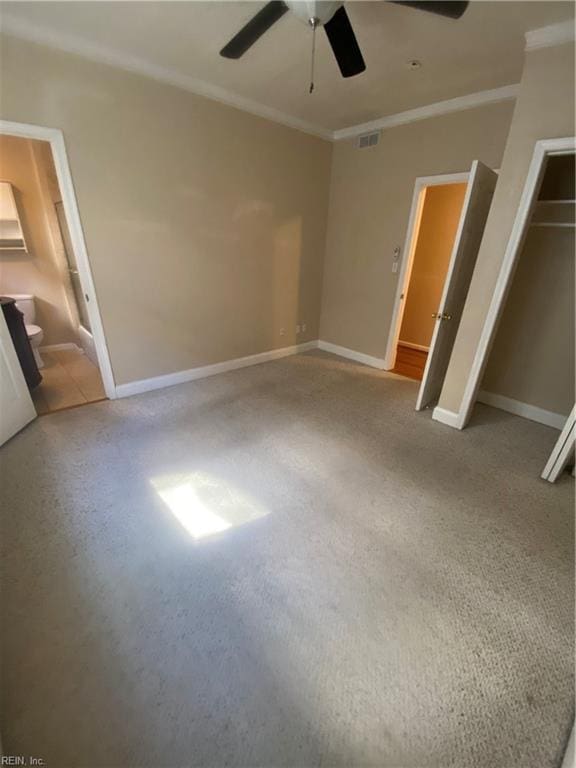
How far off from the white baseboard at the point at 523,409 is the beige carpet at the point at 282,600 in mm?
554

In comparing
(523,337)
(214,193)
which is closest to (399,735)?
(523,337)

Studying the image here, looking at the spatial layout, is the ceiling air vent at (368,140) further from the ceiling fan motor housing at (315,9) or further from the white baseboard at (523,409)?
the white baseboard at (523,409)

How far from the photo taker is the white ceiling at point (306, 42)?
1847 millimetres

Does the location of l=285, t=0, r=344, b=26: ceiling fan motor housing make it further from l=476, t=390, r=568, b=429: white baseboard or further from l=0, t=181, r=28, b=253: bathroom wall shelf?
l=0, t=181, r=28, b=253: bathroom wall shelf

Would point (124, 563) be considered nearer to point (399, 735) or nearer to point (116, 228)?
point (399, 735)

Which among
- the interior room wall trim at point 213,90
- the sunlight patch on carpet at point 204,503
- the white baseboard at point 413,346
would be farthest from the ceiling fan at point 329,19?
the white baseboard at point 413,346

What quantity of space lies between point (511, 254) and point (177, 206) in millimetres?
2828

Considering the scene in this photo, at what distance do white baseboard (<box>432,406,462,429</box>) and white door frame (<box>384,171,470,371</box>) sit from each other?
47.9 inches

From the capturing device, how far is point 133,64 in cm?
242

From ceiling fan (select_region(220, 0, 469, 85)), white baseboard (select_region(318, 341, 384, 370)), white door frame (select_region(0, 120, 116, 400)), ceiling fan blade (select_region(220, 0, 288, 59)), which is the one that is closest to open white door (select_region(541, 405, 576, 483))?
white baseboard (select_region(318, 341, 384, 370))

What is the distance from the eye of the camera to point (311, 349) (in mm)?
4746

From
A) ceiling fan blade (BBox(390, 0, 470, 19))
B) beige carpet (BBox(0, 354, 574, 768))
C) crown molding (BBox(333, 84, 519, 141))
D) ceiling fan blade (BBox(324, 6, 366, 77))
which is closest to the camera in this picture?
beige carpet (BBox(0, 354, 574, 768))

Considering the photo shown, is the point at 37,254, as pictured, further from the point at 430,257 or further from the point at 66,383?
the point at 430,257

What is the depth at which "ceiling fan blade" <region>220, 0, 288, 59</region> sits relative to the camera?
1.59 metres
